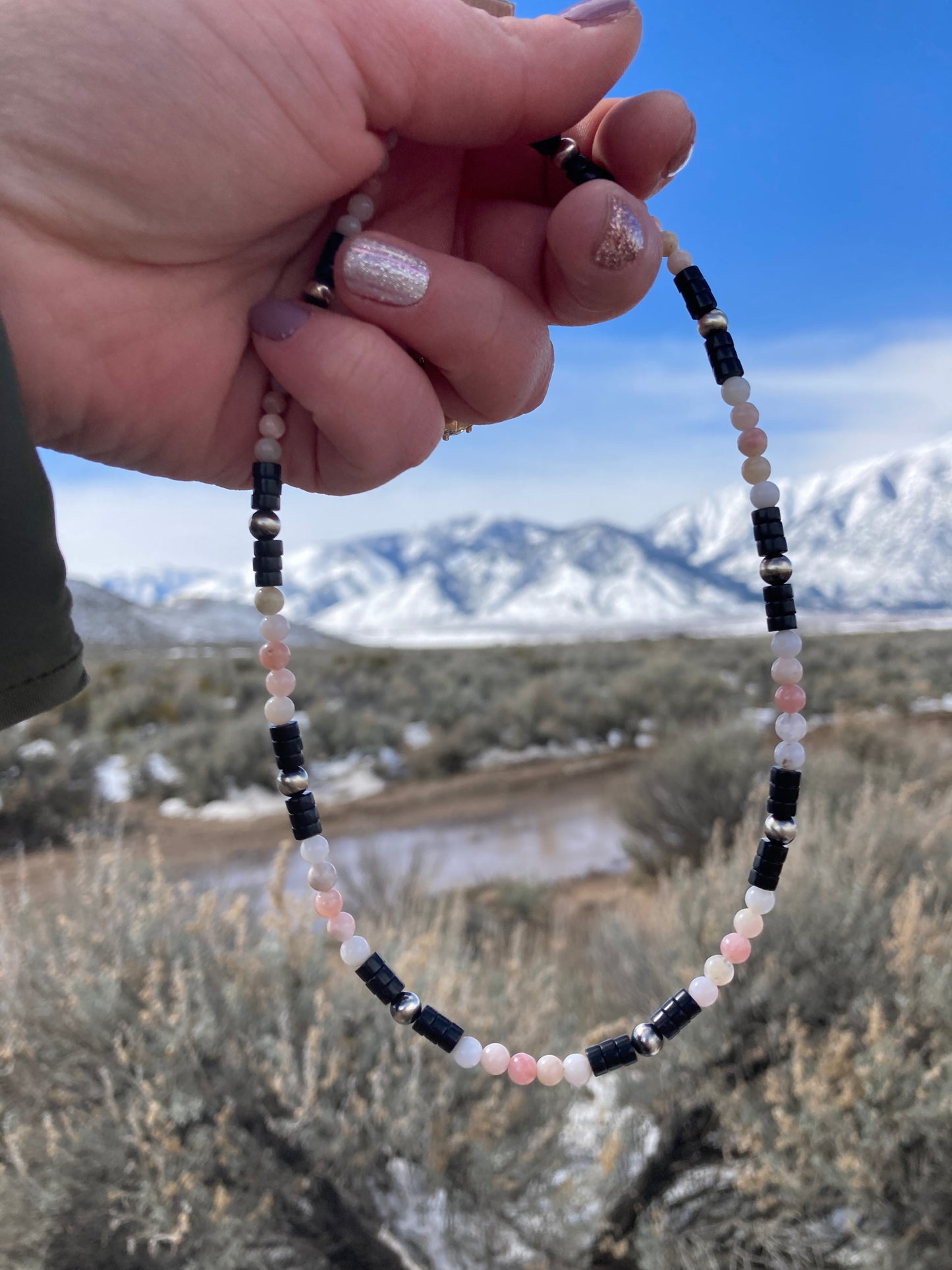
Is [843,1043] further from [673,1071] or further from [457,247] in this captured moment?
[457,247]

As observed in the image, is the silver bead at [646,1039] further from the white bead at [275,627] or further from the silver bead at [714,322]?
the silver bead at [714,322]

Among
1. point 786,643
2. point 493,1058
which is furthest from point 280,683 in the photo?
point 786,643

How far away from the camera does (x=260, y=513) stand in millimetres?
1272

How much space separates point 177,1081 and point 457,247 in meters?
1.98

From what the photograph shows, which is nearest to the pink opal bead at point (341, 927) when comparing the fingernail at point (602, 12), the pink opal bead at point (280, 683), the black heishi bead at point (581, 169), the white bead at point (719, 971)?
the pink opal bead at point (280, 683)

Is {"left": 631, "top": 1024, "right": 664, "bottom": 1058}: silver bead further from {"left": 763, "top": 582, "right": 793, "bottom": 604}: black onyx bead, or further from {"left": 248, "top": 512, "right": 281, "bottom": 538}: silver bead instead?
{"left": 248, "top": 512, "right": 281, "bottom": 538}: silver bead

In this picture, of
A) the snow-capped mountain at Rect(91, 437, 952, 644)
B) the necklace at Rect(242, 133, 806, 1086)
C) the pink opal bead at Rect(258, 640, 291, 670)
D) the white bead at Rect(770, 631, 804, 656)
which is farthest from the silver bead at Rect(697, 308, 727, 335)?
the snow-capped mountain at Rect(91, 437, 952, 644)

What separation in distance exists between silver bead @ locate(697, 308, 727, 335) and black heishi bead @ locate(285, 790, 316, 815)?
0.95 meters

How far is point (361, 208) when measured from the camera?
1.23 m

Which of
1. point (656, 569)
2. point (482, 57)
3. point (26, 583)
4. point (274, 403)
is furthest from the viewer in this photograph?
point (656, 569)

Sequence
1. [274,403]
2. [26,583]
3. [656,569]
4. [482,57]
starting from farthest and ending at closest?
[656,569] → [274,403] → [482,57] → [26,583]

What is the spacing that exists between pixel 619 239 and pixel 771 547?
49 cm

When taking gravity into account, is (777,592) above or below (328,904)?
above

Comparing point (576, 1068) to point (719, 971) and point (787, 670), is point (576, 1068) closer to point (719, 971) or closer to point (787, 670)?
point (719, 971)
